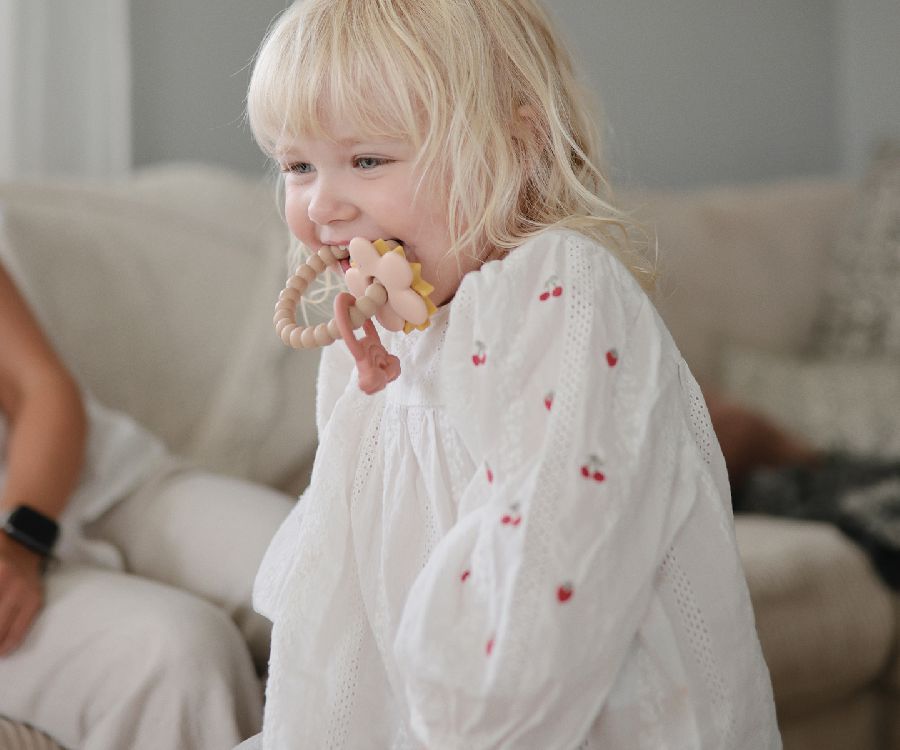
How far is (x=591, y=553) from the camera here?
748 millimetres

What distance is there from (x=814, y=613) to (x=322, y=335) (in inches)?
38.0

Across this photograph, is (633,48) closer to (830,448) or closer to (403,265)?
(830,448)

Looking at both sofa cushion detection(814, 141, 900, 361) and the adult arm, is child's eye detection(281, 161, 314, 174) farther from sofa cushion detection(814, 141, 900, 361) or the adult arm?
sofa cushion detection(814, 141, 900, 361)

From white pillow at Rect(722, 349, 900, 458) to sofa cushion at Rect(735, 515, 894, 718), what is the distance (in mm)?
366

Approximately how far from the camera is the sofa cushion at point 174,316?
157cm

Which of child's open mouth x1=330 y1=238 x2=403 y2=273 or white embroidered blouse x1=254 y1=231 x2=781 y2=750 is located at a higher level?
child's open mouth x1=330 y1=238 x2=403 y2=273

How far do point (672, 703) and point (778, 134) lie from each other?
2.41 meters

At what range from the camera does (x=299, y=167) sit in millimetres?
903

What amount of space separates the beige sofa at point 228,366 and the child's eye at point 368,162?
2.17 ft

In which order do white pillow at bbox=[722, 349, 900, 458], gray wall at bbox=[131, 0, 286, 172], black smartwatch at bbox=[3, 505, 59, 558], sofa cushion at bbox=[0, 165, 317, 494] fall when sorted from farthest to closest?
gray wall at bbox=[131, 0, 286, 172] → white pillow at bbox=[722, 349, 900, 458] → sofa cushion at bbox=[0, 165, 317, 494] → black smartwatch at bbox=[3, 505, 59, 558]

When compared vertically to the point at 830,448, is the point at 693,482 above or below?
above

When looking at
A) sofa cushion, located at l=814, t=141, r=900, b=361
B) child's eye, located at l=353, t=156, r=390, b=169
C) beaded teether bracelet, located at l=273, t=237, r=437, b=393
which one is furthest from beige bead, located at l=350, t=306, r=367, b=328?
sofa cushion, located at l=814, t=141, r=900, b=361

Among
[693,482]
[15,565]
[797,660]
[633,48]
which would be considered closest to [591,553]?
[693,482]

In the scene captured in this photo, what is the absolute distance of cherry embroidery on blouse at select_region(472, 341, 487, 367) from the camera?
0.79m
